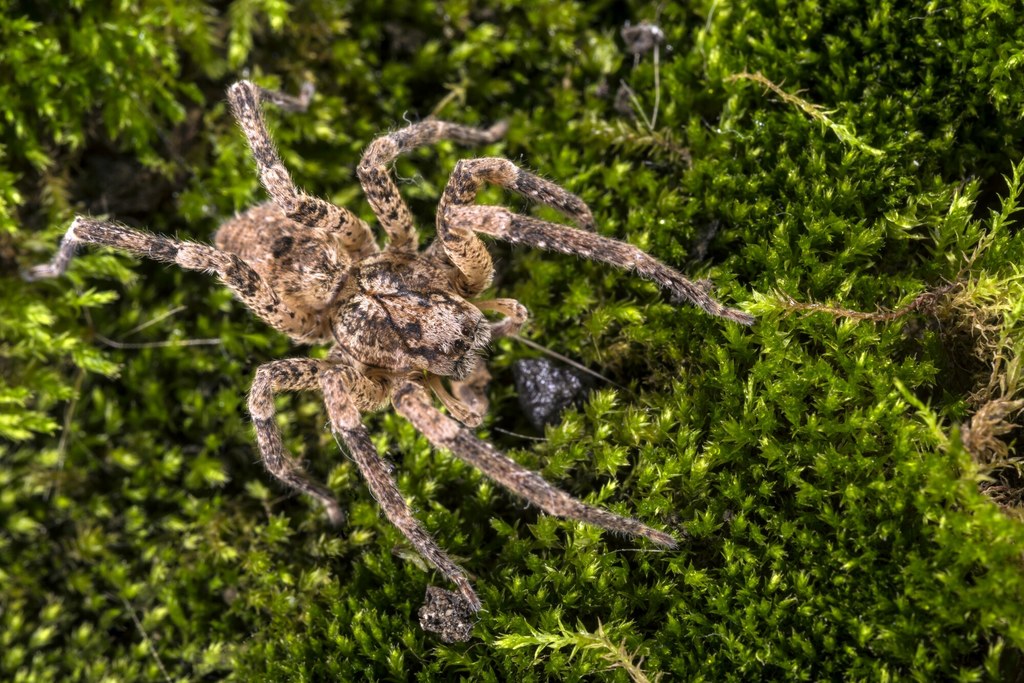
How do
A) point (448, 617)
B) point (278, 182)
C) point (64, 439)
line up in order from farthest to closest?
point (64, 439) < point (278, 182) < point (448, 617)

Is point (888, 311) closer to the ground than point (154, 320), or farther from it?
farther from it

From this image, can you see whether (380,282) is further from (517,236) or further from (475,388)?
(517,236)

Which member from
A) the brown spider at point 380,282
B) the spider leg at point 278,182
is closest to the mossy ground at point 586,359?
the brown spider at point 380,282

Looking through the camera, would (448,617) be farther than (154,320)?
No

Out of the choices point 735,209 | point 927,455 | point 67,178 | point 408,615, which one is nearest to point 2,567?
point 67,178

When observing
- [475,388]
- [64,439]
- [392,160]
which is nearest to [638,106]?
[392,160]

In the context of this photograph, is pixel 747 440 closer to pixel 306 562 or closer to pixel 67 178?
pixel 306 562

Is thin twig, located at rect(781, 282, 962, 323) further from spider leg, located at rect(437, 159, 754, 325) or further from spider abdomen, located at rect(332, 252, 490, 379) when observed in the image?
spider abdomen, located at rect(332, 252, 490, 379)
